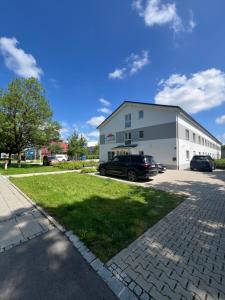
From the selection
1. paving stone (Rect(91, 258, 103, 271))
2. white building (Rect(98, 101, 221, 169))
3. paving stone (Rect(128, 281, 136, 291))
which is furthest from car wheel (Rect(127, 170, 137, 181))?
white building (Rect(98, 101, 221, 169))

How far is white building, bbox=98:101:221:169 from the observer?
20797 mm

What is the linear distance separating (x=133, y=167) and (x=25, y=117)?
1482 centimetres

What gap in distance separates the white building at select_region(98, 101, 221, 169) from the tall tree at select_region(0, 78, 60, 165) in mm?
10481

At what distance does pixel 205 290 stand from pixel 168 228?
6.31 feet

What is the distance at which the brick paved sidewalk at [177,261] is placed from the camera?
2365mm

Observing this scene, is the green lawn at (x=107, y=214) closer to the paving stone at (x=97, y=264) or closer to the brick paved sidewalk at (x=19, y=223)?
the paving stone at (x=97, y=264)

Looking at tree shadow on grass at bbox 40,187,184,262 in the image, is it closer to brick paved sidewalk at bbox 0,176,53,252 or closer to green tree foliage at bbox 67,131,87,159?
brick paved sidewalk at bbox 0,176,53,252

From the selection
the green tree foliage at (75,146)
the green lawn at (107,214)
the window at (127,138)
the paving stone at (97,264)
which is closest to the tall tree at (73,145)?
the green tree foliage at (75,146)

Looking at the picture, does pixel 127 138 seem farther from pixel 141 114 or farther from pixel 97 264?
pixel 97 264

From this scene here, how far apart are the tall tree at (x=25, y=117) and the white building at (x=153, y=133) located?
10481mm

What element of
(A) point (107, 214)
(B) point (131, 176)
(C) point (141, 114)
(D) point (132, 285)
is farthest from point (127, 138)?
(D) point (132, 285)

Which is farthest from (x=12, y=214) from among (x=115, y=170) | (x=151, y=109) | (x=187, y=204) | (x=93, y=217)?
(x=151, y=109)

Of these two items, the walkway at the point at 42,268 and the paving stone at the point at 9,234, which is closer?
the walkway at the point at 42,268

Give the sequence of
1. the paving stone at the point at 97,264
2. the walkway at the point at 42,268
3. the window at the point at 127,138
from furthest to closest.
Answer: the window at the point at 127,138 → the paving stone at the point at 97,264 → the walkway at the point at 42,268
